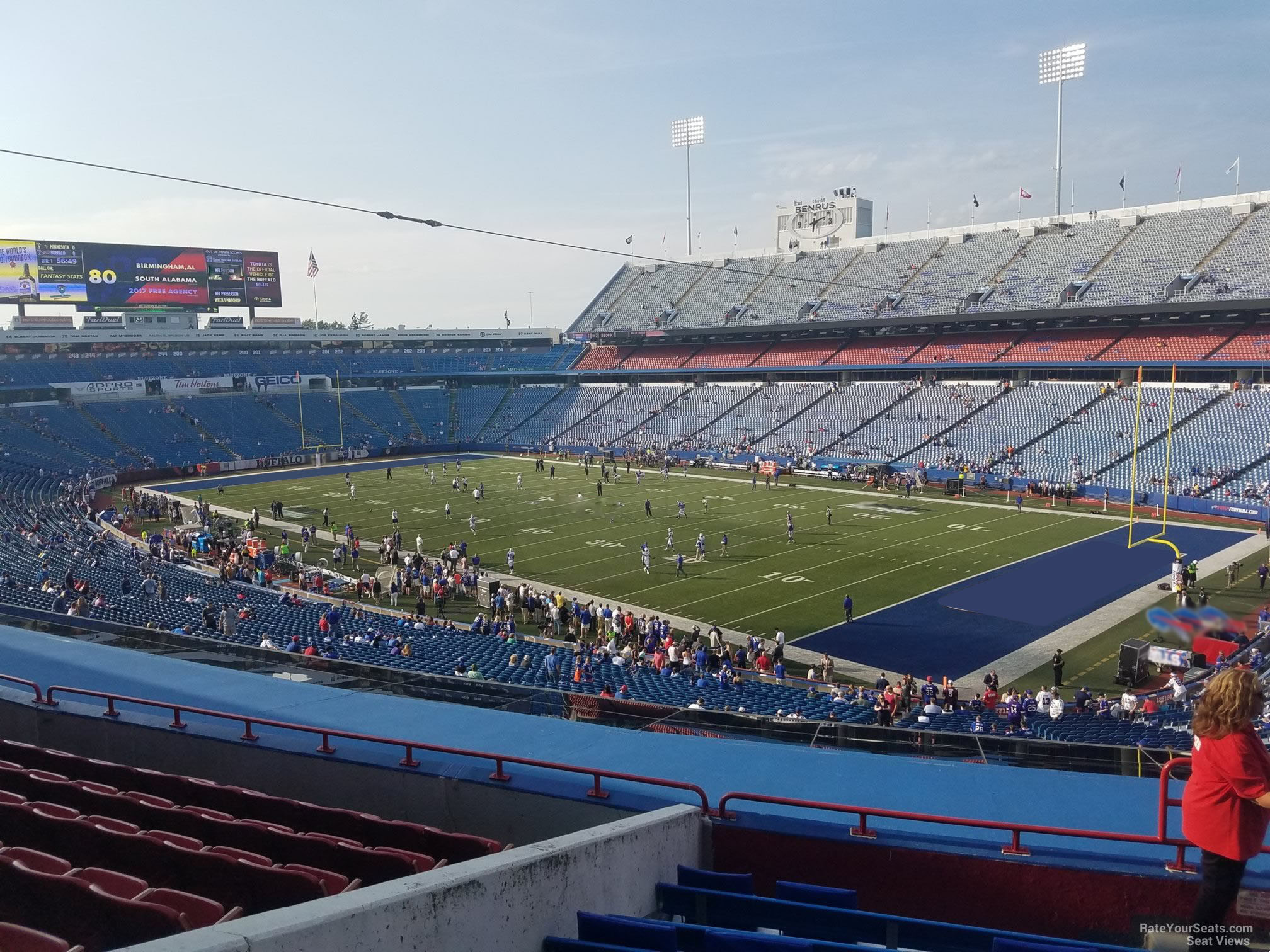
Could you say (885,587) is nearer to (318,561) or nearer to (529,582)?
(529,582)

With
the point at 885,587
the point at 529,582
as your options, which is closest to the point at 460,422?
the point at 529,582

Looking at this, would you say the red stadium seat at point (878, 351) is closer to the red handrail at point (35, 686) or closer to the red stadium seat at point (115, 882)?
the red handrail at point (35, 686)

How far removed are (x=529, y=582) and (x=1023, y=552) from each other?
17024 mm

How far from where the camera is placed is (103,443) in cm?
5588

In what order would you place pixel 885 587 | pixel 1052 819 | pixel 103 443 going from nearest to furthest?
pixel 1052 819
pixel 885 587
pixel 103 443

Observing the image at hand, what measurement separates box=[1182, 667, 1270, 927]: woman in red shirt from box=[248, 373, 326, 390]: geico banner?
7105 centimetres

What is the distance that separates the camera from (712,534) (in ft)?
115

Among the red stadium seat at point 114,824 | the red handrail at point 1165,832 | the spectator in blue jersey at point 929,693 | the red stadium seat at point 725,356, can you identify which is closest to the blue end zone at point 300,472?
the red stadium seat at point 725,356

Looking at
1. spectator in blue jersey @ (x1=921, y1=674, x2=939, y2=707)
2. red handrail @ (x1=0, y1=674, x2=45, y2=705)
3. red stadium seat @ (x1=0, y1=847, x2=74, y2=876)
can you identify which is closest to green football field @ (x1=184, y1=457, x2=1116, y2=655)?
spectator in blue jersey @ (x1=921, y1=674, x2=939, y2=707)

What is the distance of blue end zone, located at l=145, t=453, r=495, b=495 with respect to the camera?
164 ft

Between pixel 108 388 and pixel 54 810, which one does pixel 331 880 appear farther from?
pixel 108 388

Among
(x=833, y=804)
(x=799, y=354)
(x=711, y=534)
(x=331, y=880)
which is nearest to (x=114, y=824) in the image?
(x=331, y=880)

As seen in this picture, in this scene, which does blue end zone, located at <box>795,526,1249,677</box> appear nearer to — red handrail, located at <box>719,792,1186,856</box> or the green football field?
the green football field

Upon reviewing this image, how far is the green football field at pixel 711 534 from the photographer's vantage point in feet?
88.0
